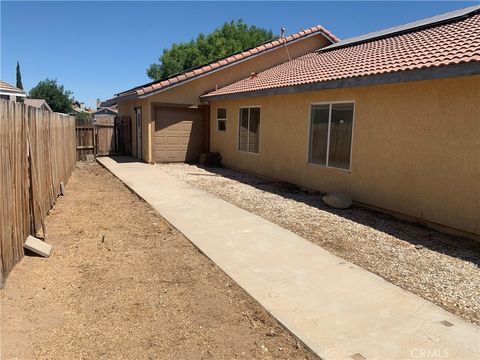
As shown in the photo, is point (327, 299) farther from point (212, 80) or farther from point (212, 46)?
point (212, 46)

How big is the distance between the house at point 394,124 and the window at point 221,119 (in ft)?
8.69

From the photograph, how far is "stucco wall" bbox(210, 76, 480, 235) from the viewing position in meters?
6.32

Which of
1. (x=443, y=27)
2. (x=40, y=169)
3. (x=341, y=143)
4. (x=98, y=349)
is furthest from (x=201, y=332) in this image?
(x=443, y=27)

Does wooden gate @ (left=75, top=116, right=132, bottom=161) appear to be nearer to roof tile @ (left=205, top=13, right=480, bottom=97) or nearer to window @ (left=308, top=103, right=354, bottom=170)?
roof tile @ (left=205, top=13, right=480, bottom=97)

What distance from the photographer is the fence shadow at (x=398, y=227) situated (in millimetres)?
5820

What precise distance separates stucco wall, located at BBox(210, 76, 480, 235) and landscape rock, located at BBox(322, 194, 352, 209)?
1.40 ft

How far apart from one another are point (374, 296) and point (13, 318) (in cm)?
363

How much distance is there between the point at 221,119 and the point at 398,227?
33.0ft

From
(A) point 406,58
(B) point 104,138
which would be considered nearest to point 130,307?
(A) point 406,58

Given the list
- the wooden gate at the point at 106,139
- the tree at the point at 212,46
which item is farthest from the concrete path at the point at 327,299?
the tree at the point at 212,46

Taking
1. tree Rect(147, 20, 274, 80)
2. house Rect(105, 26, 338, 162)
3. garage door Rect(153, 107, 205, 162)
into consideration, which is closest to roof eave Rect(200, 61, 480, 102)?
house Rect(105, 26, 338, 162)

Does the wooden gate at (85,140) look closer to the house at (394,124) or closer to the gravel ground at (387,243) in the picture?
the house at (394,124)

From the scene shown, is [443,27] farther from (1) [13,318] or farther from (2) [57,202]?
(1) [13,318]

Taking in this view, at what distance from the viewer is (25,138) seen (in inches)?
207
